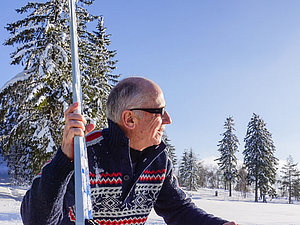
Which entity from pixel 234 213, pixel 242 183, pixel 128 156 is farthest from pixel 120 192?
pixel 242 183

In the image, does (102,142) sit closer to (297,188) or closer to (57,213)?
(57,213)

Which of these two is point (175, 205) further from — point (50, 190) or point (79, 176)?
point (79, 176)

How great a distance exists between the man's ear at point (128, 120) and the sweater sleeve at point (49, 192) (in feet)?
2.27

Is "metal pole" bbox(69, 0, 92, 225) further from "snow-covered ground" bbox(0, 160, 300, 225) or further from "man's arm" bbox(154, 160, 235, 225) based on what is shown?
"snow-covered ground" bbox(0, 160, 300, 225)

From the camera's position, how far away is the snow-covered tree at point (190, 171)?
50.8 m

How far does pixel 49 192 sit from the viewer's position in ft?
3.87

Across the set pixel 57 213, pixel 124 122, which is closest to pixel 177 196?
pixel 124 122

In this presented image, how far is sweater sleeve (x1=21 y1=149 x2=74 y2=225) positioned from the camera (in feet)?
3.81

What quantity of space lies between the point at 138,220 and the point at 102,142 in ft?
2.23

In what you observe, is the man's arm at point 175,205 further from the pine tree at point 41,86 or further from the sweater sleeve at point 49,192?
the pine tree at point 41,86

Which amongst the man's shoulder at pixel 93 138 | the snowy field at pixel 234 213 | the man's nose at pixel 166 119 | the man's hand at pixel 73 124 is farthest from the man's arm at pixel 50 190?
the snowy field at pixel 234 213

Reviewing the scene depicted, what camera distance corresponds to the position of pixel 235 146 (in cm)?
4538

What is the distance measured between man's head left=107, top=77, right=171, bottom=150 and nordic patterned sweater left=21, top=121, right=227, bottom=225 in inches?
3.8

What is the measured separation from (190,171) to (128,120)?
52.1m
